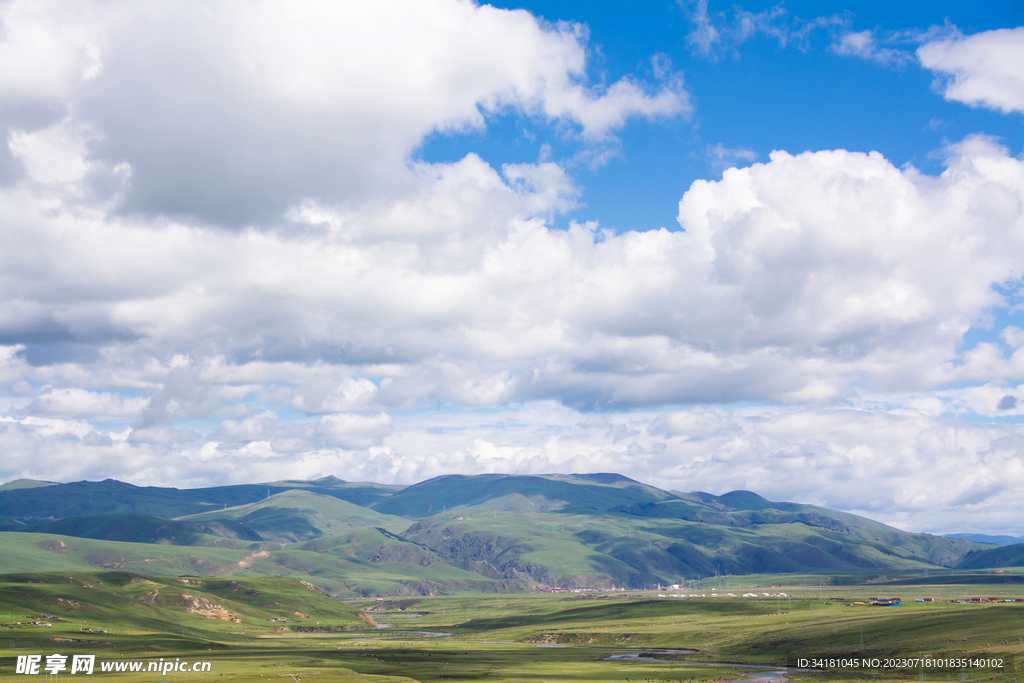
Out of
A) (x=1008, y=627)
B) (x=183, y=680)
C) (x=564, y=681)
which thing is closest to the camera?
(x=183, y=680)

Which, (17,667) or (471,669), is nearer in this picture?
(17,667)

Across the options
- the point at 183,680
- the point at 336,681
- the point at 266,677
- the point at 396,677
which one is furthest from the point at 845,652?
the point at 183,680

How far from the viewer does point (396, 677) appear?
578ft

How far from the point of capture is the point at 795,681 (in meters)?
171

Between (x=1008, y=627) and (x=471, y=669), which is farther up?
(x=1008, y=627)

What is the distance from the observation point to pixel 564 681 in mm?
168875

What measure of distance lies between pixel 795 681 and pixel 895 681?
20809 millimetres

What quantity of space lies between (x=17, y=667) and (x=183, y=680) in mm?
46511

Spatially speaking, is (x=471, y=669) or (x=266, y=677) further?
(x=471, y=669)

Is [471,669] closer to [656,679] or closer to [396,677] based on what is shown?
[396,677]

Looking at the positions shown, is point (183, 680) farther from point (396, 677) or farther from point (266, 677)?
point (396, 677)

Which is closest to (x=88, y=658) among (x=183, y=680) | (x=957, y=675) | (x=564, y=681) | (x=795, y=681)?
(x=183, y=680)

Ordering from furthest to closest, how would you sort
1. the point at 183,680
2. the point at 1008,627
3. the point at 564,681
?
1. the point at 1008,627
2. the point at 564,681
3. the point at 183,680

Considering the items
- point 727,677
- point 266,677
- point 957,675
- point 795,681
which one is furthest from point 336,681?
point 957,675
